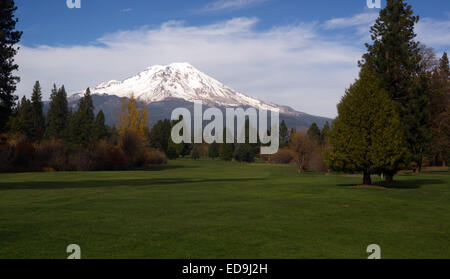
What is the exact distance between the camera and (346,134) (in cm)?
3091

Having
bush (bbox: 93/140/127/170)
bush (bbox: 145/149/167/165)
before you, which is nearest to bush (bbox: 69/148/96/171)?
bush (bbox: 93/140/127/170)

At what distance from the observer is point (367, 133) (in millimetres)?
30609

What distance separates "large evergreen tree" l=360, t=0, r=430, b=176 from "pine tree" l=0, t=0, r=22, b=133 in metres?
32.4

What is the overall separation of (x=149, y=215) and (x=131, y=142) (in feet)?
216

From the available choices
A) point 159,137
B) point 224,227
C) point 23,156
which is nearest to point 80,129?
point 23,156

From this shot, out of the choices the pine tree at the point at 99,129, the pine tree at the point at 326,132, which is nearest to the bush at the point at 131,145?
the pine tree at the point at 99,129

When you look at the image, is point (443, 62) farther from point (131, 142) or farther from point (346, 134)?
point (131, 142)

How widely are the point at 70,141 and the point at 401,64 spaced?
7171 cm

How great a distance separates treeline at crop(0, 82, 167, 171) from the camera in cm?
6412

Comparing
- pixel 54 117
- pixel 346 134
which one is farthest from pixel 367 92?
pixel 54 117

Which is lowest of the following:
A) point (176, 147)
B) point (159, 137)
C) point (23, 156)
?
point (23, 156)

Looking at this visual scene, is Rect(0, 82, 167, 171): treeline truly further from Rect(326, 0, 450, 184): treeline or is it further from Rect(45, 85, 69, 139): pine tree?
Rect(326, 0, 450, 184): treeline

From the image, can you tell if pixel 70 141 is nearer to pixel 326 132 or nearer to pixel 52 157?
pixel 52 157

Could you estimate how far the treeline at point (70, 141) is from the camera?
64.1 m
